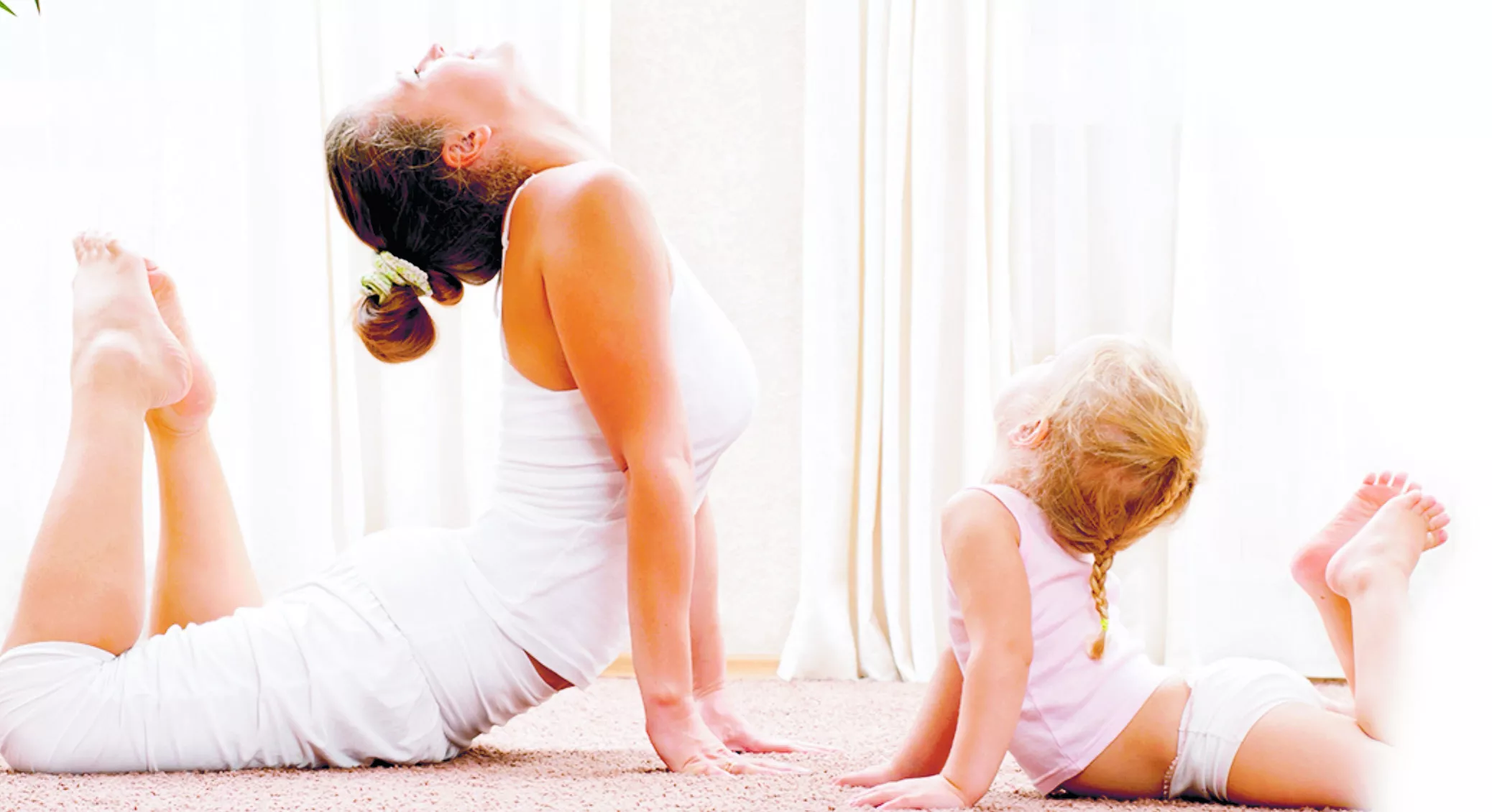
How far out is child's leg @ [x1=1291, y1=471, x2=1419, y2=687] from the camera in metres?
1.20

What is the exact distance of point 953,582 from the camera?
1.13m

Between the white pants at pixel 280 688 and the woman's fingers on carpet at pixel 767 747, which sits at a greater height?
the white pants at pixel 280 688

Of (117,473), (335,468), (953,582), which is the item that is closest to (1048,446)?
(953,582)

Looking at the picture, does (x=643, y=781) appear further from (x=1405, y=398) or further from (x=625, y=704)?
(x=1405, y=398)

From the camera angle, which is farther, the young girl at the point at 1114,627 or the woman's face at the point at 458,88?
the woman's face at the point at 458,88

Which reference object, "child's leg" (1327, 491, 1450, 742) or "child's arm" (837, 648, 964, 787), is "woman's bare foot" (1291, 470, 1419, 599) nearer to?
"child's leg" (1327, 491, 1450, 742)

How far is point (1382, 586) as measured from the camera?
111cm

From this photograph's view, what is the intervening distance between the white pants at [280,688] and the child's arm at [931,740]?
36 centimetres

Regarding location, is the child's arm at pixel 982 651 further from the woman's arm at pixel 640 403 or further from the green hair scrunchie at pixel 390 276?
the green hair scrunchie at pixel 390 276

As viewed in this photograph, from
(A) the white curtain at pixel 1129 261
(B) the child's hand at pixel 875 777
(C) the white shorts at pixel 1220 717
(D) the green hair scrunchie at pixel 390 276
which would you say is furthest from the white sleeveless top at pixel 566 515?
(A) the white curtain at pixel 1129 261

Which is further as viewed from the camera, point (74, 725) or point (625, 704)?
point (625, 704)

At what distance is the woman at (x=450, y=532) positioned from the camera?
119 centimetres

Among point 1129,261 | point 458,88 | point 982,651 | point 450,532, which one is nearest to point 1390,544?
point 982,651

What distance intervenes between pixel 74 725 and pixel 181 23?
1867 mm
